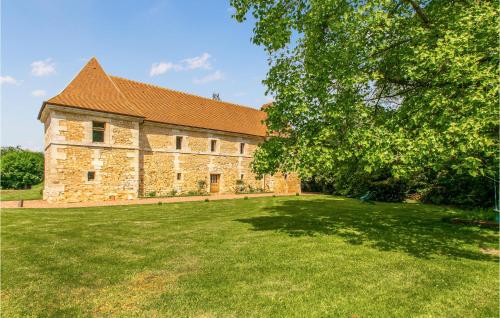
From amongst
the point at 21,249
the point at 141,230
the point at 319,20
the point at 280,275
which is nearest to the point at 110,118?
the point at 141,230

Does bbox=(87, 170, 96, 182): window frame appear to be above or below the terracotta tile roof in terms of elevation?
below

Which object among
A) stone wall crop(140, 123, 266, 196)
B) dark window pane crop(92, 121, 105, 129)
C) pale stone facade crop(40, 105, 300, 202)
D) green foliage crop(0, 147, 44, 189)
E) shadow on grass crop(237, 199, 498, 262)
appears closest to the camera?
shadow on grass crop(237, 199, 498, 262)

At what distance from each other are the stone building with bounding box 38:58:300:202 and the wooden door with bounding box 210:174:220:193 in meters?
0.08

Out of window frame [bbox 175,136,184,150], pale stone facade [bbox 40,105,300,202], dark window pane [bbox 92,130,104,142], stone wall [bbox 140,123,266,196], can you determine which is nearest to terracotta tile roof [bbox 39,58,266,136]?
pale stone facade [bbox 40,105,300,202]

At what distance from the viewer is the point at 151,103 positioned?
21.0 metres

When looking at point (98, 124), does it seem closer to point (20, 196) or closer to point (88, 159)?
point (88, 159)

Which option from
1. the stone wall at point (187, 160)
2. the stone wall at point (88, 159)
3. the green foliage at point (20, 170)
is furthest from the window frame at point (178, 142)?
the green foliage at point (20, 170)

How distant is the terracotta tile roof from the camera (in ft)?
56.0

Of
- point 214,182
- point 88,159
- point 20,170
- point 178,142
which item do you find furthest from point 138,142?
point 20,170

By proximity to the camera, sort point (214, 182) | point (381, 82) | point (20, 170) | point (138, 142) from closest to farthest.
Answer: point (381, 82)
point (138, 142)
point (214, 182)
point (20, 170)

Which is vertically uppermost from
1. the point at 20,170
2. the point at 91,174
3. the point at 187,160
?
the point at 187,160

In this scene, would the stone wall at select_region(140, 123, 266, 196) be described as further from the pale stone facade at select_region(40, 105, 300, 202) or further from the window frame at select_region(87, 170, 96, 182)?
the window frame at select_region(87, 170, 96, 182)

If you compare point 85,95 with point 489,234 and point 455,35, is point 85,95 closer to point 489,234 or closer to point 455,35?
point 455,35

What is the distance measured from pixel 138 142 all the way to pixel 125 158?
1316mm
